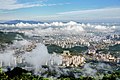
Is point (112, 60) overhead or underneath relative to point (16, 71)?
underneath

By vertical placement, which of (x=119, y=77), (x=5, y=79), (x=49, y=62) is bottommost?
(x=49, y=62)

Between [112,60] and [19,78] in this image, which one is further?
[112,60]

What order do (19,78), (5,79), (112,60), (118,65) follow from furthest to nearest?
(112,60) < (118,65) < (19,78) < (5,79)

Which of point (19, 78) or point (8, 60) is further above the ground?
point (19, 78)

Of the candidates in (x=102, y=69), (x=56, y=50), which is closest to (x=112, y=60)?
(x=102, y=69)

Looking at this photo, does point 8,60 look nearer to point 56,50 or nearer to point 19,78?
point 56,50

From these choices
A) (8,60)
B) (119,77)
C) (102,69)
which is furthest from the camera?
(8,60)

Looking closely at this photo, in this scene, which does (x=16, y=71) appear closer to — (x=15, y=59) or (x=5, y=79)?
(x=5, y=79)

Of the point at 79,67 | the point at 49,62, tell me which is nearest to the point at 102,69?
the point at 79,67

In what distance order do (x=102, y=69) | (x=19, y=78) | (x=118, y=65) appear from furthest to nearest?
1. (x=118, y=65)
2. (x=102, y=69)
3. (x=19, y=78)

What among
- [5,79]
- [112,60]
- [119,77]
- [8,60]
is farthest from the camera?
[8,60]
